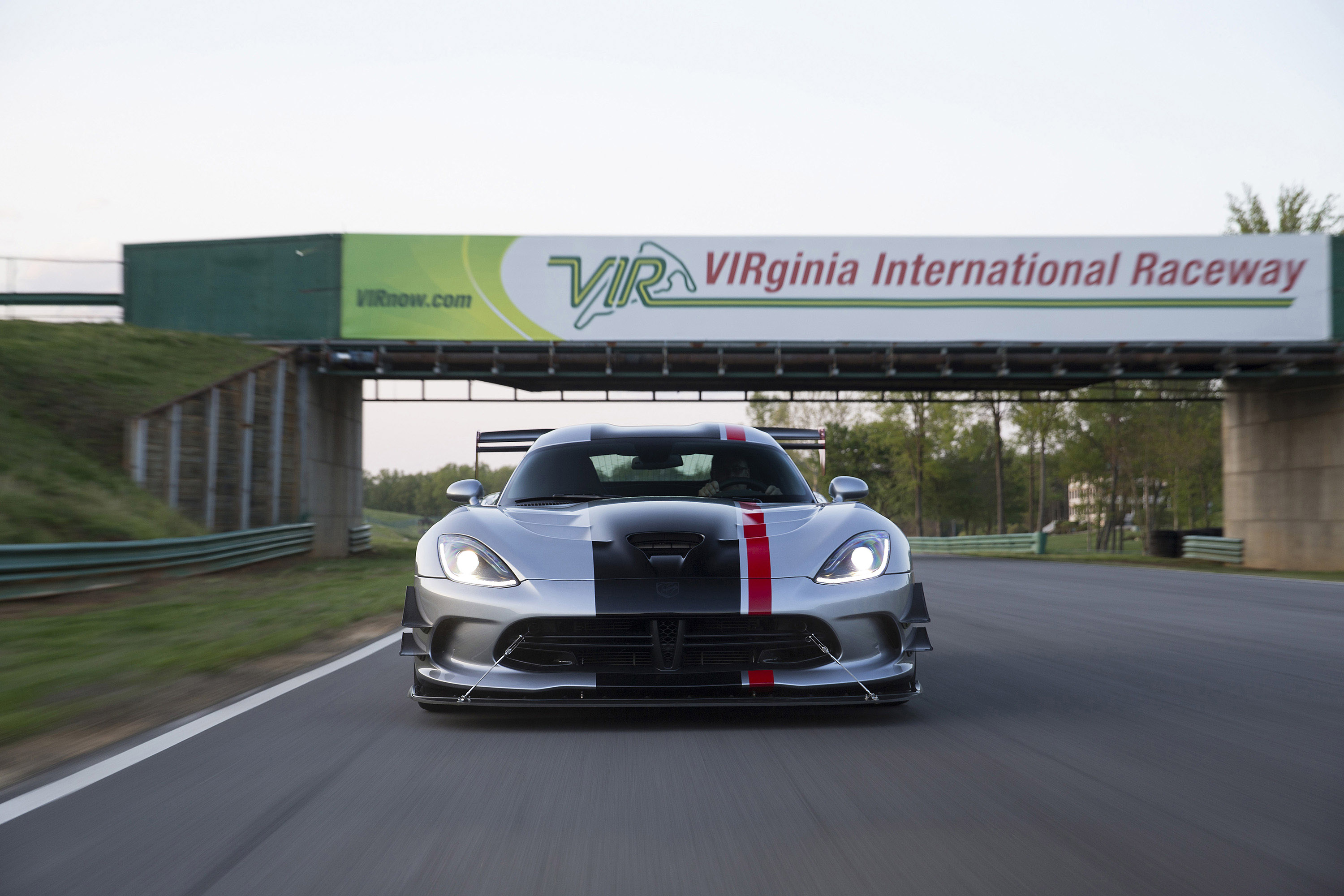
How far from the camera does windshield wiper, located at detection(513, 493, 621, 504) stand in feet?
19.1

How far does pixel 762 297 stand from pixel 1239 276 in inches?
436

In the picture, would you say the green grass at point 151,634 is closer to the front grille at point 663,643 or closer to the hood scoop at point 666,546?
the front grille at point 663,643

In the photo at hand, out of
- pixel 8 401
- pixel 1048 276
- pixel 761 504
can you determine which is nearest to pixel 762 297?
pixel 1048 276

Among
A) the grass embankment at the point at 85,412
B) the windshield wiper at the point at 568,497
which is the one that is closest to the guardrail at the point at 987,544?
the grass embankment at the point at 85,412

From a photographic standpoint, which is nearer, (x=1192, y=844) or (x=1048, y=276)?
(x=1192, y=844)

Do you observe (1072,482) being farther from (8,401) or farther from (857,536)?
(857,536)

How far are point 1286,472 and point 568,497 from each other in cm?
2648

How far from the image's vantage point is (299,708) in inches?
220

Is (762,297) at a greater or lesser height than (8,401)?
greater

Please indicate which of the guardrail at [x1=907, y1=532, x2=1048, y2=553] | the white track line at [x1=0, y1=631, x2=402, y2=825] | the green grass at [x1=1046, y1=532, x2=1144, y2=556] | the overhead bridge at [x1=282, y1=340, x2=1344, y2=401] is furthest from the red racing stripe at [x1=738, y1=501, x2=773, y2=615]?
the green grass at [x1=1046, y1=532, x2=1144, y2=556]

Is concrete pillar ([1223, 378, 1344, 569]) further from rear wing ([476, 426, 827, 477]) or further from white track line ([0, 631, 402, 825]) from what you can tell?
white track line ([0, 631, 402, 825])

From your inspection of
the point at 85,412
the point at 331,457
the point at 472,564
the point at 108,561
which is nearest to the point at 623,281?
the point at 331,457

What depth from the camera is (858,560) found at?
4.92 meters

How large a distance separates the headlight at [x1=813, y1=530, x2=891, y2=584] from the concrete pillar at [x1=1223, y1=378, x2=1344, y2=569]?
81.9 feet
